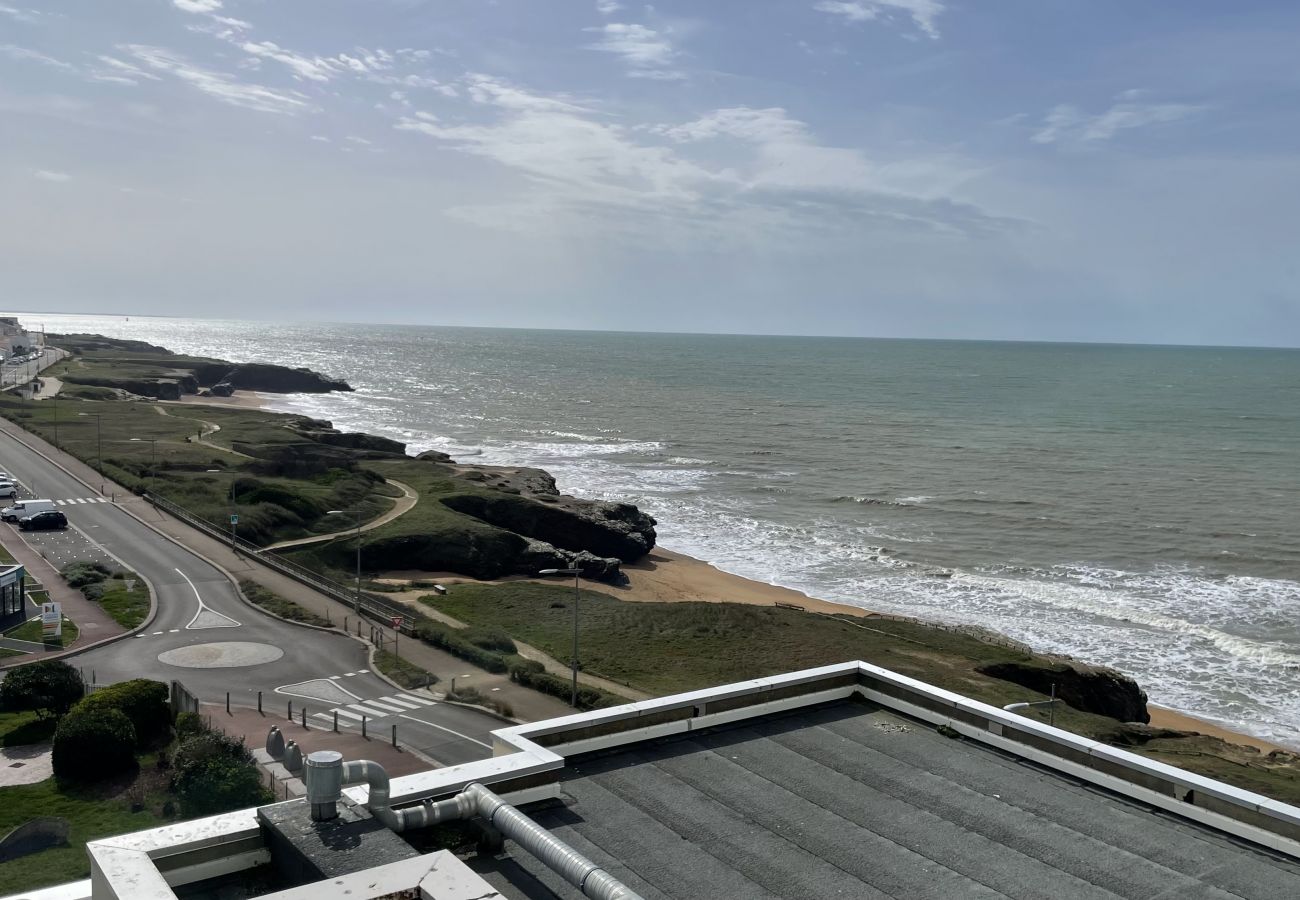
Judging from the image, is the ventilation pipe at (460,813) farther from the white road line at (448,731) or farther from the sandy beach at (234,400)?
the sandy beach at (234,400)

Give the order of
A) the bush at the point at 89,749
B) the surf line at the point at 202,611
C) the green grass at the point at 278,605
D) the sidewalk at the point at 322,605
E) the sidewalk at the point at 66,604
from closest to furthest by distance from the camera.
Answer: the bush at the point at 89,749 → the sidewalk at the point at 322,605 → the sidewalk at the point at 66,604 → the surf line at the point at 202,611 → the green grass at the point at 278,605

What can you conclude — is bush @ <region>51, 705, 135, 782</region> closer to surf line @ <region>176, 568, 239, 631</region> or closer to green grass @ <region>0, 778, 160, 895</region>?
green grass @ <region>0, 778, 160, 895</region>

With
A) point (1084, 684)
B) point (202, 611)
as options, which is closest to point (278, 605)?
point (202, 611)

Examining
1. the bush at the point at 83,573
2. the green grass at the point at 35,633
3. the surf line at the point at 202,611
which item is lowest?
the surf line at the point at 202,611

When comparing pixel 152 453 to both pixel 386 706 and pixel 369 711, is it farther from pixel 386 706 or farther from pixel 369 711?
pixel 369 711

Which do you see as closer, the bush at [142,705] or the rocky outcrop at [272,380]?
the bush at [142,705]

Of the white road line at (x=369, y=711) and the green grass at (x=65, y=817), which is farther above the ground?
the green grass at (x=65, y=817)

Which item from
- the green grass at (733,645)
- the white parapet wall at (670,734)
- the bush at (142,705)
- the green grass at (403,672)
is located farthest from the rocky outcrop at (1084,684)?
the white parapet wall at (670,734)
